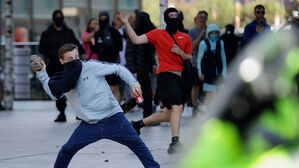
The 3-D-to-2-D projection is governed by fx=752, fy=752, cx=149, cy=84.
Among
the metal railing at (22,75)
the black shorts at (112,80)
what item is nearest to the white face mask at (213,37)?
the black shorts at (112,80)

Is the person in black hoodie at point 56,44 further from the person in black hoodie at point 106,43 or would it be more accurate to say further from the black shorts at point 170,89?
the black shorts at point 170,89

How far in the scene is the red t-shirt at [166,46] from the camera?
8.75m

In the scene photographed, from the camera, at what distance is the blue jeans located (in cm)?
610

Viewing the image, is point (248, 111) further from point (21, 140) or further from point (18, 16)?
point (18, 16)

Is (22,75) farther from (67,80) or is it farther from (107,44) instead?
(67,80)

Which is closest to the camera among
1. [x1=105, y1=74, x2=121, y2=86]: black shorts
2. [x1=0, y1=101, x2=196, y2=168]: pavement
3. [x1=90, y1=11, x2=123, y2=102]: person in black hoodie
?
[x1=0, y1=101, x2=196, y2=168]: pavement

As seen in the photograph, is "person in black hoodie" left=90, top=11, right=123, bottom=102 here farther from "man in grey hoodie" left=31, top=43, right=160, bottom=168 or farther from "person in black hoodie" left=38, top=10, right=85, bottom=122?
"man in grey hoodie" left=31, top=43, right=160, bottom=168

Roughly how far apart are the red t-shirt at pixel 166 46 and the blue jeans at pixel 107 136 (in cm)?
263

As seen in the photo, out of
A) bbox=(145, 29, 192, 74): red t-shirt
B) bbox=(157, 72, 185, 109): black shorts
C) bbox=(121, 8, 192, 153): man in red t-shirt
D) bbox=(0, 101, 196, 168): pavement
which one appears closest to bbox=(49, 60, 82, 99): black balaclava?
bbox=(0, 101, 196, 168): pavement

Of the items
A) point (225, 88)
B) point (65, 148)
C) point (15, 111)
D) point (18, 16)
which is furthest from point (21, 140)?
point (18, 16)

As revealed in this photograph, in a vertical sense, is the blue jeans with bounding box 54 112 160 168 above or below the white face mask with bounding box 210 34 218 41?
below

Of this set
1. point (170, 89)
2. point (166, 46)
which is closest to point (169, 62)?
point (166, 46)

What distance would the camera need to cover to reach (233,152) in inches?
93.2

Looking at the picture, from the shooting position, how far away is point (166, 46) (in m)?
8.80
